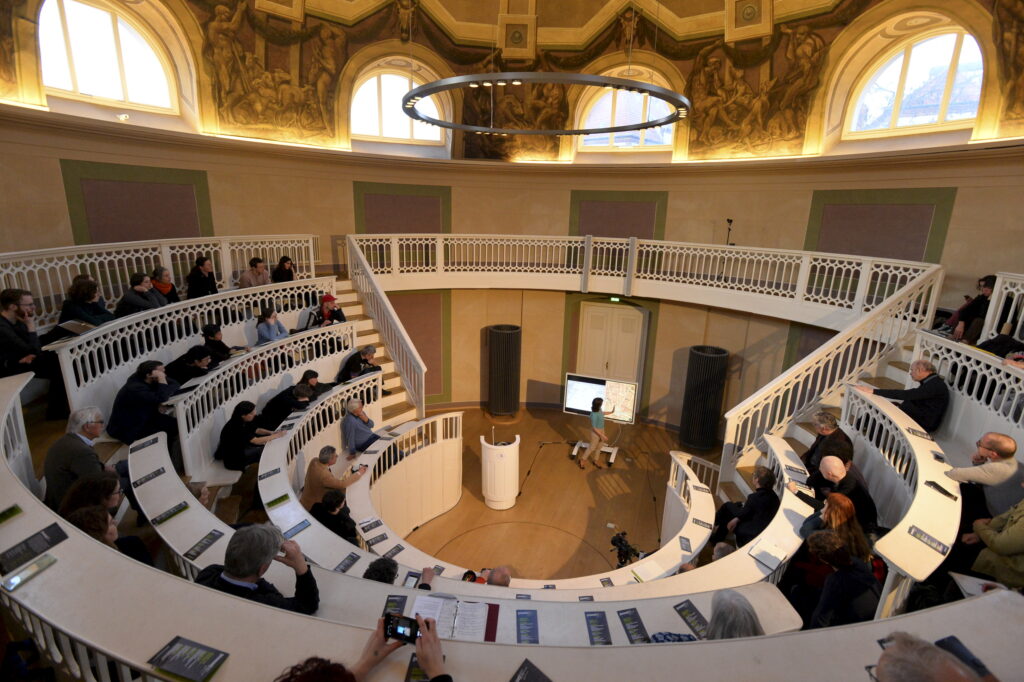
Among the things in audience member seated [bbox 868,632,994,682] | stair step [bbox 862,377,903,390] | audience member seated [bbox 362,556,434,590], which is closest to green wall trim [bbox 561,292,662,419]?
stair step [bbox 862,377,903,390]

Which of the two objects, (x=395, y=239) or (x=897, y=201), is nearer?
(x=897, y=201)

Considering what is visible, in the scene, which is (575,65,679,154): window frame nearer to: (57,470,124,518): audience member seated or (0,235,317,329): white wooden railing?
(0,235,317,329): white wooden railing

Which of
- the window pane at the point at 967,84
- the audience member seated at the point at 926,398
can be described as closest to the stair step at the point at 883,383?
the audience member seated at the point at 926,398

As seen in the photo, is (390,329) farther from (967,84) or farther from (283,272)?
(967,84)

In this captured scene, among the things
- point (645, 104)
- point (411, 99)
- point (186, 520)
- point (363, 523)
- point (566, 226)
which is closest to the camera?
point (186, 520)

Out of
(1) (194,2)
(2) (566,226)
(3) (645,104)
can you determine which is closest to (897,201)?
(3) (645,104)

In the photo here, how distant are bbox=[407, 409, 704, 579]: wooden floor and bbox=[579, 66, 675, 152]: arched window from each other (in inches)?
315

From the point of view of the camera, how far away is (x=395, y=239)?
1134 centimetres

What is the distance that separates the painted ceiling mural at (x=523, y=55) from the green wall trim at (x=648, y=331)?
13.4 feet

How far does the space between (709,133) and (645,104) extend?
196 centimetres

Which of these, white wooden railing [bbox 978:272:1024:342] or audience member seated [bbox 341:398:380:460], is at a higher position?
white wooden railing [bbox 978:272:1024:342]

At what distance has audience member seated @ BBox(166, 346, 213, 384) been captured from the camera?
6.16m

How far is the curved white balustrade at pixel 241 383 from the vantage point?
5.58m

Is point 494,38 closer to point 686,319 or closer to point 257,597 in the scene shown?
point 686,319
